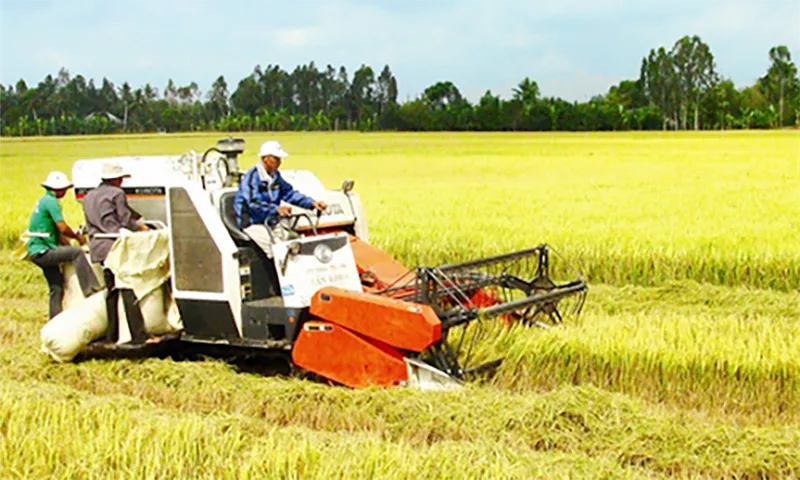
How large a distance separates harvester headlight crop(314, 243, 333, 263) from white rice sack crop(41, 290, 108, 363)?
78.0 inches

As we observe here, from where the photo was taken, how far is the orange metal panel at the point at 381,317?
5793 millimetres

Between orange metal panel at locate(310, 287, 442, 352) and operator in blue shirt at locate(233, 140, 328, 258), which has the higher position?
operator in blue shirt at locate(233, 140, 328, 258)

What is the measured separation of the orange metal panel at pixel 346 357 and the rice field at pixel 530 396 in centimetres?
19

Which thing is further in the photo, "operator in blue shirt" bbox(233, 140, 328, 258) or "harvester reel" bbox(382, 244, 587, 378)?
"operator in blue shirt" bbox(233, 140, 328, 258)

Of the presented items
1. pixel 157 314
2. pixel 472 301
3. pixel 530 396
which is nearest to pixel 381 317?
pixel 530 396

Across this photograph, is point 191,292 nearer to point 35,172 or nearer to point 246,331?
point 246,331

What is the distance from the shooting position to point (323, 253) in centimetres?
668

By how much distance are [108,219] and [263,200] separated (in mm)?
1418

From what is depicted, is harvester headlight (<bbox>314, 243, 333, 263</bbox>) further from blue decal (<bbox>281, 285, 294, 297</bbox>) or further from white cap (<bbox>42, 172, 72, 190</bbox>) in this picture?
white cap (<bbox>42, 172, 72, 190</bbox>)

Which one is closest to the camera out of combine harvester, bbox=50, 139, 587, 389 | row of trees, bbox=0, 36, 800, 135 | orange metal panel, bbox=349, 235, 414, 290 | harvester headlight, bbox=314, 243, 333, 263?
combine harvester, bbox=50, 139, 587, 389

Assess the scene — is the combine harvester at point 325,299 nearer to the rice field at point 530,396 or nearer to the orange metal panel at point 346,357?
the orange metal panel at point 346,357

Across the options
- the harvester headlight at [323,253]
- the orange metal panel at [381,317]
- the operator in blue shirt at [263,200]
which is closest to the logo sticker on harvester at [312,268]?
the harvester headlight at [323,253]

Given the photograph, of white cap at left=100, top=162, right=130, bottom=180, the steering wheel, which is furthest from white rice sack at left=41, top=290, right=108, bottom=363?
the steering wheel

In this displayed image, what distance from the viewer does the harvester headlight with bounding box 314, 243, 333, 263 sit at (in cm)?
664
